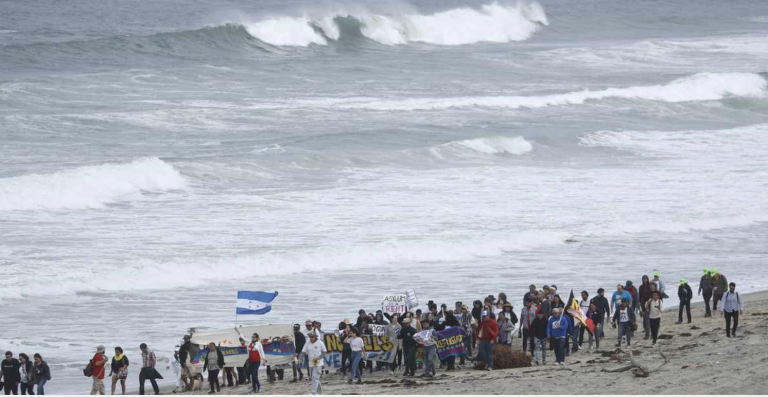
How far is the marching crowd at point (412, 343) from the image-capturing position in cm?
1633

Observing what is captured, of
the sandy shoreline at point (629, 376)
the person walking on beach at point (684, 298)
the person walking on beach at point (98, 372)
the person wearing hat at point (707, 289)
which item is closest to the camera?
the sandy shoreline at point (629, 376)

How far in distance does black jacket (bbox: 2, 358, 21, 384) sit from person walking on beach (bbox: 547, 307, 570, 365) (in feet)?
24.8

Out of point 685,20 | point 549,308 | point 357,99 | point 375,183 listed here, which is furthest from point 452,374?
point 685,20

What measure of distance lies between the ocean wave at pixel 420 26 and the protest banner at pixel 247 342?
4517 centimetres

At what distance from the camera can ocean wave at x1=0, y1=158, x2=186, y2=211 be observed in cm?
2892

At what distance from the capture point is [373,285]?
23312mm

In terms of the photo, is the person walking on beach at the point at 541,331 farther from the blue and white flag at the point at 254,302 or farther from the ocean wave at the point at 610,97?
the ocean wave at the point at 610,97

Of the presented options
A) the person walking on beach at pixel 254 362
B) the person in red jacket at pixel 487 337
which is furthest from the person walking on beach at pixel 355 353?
the person in red jacket at pixel 487 337

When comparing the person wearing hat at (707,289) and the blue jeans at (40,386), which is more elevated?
the person wearing hat at (707,289)

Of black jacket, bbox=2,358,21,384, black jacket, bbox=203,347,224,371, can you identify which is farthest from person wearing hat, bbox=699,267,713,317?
black jacket, bbox=2,358,21,384

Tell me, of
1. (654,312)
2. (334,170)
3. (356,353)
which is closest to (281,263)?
(356,353)

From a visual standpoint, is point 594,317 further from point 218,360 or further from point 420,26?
point 420,26

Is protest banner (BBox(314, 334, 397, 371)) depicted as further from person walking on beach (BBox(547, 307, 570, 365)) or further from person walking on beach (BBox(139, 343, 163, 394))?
person walking on beach (BBox(139, 343, 163, 394))

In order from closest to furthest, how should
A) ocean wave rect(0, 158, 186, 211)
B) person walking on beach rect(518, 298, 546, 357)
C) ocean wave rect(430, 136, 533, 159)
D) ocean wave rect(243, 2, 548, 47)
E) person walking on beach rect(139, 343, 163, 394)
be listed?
person walking on beach rect(139, 343, 163, 394) → person walking on beach rect(518, 298, 546, 357) → ocean wave rect(0, 158, 186, 211) → ocean wave rect(430, 136, 533, 159) → ocean wave rect(243, 2, 548, 47)
